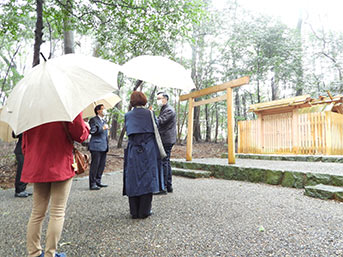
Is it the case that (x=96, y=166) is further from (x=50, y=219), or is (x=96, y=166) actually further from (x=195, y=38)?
(x=195, y=38)

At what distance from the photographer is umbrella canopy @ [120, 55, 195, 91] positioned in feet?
12.2

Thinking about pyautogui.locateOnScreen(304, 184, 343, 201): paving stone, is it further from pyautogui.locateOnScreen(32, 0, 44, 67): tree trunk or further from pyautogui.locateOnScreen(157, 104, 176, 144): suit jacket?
pyautogui.locateOnScreen(32, 0, 44, 67): tree trunk

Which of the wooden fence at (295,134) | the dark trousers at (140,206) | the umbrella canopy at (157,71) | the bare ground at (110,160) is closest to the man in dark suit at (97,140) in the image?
the umbrella canopy at (157,71)

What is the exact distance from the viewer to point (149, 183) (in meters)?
3.11

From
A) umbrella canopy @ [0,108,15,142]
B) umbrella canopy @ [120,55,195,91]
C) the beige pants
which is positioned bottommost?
the beige pants

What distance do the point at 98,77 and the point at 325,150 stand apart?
26.9 feet

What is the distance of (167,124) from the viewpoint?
451cm

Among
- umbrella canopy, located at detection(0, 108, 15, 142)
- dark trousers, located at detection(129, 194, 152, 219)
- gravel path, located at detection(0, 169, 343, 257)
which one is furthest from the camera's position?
umbrella canopy, located at detection(0, 108, 15, 142)

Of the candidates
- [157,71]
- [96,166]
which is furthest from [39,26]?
[157,71]

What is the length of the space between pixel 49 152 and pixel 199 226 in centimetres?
202

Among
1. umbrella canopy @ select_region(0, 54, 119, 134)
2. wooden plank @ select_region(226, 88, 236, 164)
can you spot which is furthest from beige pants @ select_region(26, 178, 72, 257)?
wooden plank @ select_region(226, 88, 236, 164)

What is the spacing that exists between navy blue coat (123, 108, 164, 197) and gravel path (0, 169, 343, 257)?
1.68 feet

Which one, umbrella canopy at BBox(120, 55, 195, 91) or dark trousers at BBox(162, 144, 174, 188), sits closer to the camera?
umbrella canopy at BBox(120, 55, 195, 91)

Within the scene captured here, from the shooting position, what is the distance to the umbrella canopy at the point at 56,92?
179cm
